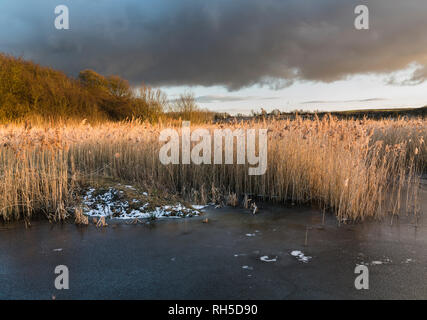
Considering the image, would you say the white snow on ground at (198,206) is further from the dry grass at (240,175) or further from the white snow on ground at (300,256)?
the white snow on ground at (300,256)

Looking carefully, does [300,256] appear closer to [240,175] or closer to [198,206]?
[198,206]

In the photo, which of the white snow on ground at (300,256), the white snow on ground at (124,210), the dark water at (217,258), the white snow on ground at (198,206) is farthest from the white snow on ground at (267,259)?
the white snow on ground at (198,206)

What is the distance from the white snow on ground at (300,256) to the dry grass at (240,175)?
1410 mm

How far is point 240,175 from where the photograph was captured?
609cm

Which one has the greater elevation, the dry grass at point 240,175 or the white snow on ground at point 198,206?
the dry grass at point 240,175

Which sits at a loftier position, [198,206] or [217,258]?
[198,206]

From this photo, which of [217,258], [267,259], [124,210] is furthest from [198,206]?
[267,259]

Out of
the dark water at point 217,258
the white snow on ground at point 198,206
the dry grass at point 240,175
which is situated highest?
the dry grass at point 240,175

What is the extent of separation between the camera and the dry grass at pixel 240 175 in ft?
15.4

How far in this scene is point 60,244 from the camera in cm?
368

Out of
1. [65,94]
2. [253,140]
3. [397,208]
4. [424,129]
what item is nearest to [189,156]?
[253,140]

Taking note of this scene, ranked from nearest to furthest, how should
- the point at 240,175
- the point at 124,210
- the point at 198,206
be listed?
the point at 124,210
the point at 198,206
the point at 240,175

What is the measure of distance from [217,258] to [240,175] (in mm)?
2968

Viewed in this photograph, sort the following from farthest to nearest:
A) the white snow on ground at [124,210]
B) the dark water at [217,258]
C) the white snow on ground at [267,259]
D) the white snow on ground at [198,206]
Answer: the white snow on ground at [198,206]
the white snow on ground at [124,210]
the white snow on ground at [267,259]
the dark water at [217,258]
